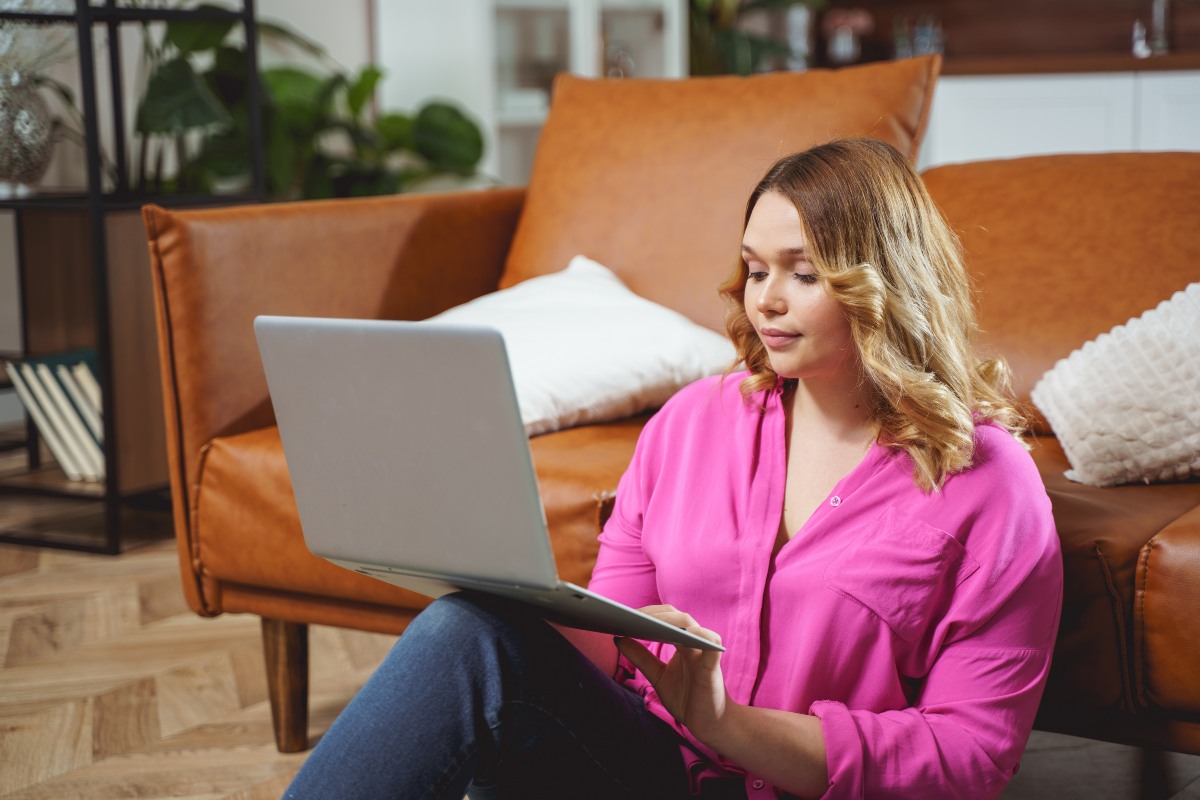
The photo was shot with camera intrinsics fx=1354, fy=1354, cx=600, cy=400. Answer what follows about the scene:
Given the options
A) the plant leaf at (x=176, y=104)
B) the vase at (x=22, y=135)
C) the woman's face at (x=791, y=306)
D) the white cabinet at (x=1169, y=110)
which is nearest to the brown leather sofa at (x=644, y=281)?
the woman's face at (x=791, y=306)

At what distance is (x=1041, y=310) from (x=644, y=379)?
51 cm

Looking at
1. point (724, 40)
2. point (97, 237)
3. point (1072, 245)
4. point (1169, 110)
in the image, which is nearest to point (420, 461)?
point (1072, 245)

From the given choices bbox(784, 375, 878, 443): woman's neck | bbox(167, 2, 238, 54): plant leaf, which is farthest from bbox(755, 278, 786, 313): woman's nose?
bbox(167, 2, 238, 54): plant leaf

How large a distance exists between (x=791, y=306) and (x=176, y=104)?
2.17m

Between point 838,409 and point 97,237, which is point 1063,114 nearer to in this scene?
point 97,237

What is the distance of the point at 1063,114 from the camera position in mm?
4352

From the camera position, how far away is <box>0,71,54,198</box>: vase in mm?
2707

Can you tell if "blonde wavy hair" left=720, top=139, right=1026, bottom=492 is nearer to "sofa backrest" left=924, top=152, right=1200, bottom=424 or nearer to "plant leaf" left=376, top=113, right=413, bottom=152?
"sofa backrest" left=924, top=152, right=1200, bottom=424

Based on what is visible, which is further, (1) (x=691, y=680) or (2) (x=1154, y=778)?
(2) (x=1154, y=778)

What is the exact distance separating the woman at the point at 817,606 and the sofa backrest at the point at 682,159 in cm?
81

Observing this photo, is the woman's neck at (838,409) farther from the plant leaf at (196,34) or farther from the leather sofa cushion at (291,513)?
the plant leaf at (196,34)

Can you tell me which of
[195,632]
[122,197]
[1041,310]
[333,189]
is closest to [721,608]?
[1041,310]

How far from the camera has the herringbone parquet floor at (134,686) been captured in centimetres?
174

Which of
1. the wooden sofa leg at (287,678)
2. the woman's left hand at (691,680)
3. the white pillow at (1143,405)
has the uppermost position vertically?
the white pillow at (1143,405)
